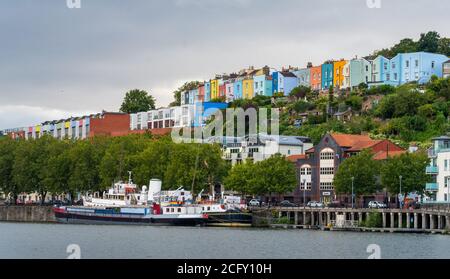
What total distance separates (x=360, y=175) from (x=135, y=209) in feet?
89.6

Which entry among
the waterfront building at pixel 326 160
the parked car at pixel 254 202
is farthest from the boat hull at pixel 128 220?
the waterfront building at pixel 326 160

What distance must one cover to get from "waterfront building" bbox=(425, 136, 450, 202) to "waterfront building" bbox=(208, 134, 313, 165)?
110 ft

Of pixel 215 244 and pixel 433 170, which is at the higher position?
pixel 433 170

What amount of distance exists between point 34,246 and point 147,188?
2304 inches

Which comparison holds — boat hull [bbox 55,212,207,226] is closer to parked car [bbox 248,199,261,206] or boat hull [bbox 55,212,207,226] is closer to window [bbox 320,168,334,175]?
parked car [bbox 248,199,261,206]

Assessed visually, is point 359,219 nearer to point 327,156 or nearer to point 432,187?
point 432,187

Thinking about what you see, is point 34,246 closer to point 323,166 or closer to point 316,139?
point 323,166

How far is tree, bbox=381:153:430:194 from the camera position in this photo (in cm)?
12394

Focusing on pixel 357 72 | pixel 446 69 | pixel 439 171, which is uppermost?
pixel 357 72

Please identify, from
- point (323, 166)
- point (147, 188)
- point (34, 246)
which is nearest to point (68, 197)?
point (147, 188)

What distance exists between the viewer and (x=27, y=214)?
16075cm

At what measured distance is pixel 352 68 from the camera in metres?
198

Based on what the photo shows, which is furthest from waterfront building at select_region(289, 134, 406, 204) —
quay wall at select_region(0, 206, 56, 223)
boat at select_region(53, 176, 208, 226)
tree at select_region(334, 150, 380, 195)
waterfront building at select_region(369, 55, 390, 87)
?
waterfront building at select_region(369, 55, 390, 87)

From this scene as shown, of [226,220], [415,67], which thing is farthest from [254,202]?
[415,67]
